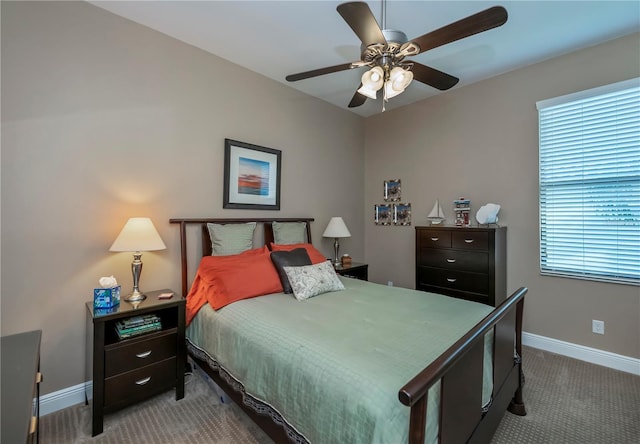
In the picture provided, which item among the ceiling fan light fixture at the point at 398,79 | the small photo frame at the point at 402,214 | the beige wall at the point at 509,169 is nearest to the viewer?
the ceiling fan light fixture at the point at 398,79

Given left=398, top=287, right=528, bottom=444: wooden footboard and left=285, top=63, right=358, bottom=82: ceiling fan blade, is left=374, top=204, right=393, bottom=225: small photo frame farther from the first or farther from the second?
left=285, top=63, right=358, bottom=82: ceiling fan blade

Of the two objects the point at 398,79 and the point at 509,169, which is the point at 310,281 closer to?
the point at 398,79

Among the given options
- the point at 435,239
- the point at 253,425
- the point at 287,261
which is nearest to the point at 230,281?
the point at 287,261

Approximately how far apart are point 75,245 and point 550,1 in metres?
3.97

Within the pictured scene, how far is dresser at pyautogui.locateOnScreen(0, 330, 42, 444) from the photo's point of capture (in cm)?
80

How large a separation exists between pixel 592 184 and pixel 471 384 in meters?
2.58

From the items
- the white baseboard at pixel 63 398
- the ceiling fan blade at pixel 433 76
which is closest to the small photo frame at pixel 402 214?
the ceiling fan blade at pixel 433 76

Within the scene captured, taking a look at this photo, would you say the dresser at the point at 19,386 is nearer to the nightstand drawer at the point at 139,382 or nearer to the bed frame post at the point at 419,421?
the nightstand drawer at the point at 139,382

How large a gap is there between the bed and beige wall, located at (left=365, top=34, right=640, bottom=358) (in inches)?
54.3

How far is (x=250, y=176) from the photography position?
3.13 m

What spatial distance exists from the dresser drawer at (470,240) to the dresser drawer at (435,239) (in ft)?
0.21

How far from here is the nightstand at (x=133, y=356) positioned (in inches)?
71.7

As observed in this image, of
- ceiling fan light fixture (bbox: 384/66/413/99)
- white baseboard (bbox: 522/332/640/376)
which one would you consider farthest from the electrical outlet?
ceiling fan light fixture (bbox: 384/66/413/99)

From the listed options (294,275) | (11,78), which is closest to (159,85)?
(11,78)
